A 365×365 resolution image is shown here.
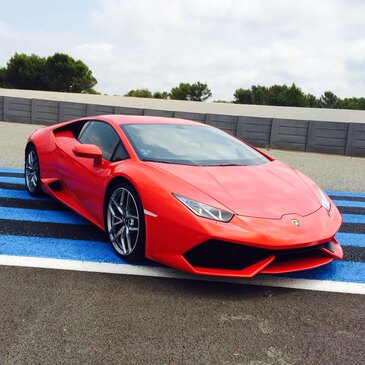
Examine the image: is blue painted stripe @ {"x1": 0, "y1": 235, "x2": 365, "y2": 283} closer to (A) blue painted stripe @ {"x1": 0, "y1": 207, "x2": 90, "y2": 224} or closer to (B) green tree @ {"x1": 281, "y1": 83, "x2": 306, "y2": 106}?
(A) blue painted stripe @ {"x1": 0, "y1": 207, "x2": 90, "y2": 224}

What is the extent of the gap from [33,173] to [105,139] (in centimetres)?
168

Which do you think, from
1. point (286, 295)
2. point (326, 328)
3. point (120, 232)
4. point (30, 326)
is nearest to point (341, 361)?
point (326, 328)

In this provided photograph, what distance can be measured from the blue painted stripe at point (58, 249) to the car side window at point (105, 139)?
0.78m

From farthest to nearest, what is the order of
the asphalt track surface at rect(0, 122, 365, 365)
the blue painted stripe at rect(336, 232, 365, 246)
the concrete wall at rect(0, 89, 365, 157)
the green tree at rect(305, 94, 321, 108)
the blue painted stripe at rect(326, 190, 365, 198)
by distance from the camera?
the green tree at rect(305, 94, 321, 108), the concrete wall at rect(0, 89, 365, 157), the blue painted stripe at rect(326, 190, 365, 198), the blue painted stripe at rect(336, 232, 365, 246), the asphalt track surface at rect(0, 122, 365, 365)

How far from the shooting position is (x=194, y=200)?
287 centimetres

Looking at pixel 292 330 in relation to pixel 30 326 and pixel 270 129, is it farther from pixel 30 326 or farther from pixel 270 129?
pixel 270 129

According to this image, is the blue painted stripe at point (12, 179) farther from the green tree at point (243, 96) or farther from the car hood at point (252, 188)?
the green tree at point (243, 96)

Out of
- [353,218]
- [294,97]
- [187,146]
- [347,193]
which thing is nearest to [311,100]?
[294,97]

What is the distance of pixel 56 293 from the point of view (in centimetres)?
274

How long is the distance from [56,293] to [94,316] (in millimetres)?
411

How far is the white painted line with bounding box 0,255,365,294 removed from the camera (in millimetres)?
3020

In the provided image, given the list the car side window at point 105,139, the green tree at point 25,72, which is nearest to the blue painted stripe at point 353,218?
the car side window at point 105,139

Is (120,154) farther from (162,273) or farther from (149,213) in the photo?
(162,273)

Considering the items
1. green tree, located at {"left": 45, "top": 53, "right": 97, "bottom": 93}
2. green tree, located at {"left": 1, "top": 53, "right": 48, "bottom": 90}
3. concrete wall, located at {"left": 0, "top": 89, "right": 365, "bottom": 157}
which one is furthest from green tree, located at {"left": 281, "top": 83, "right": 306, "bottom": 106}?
concrete wall, located at {"left": 0, "top": 89, "right": 365, "bottom": 157}
